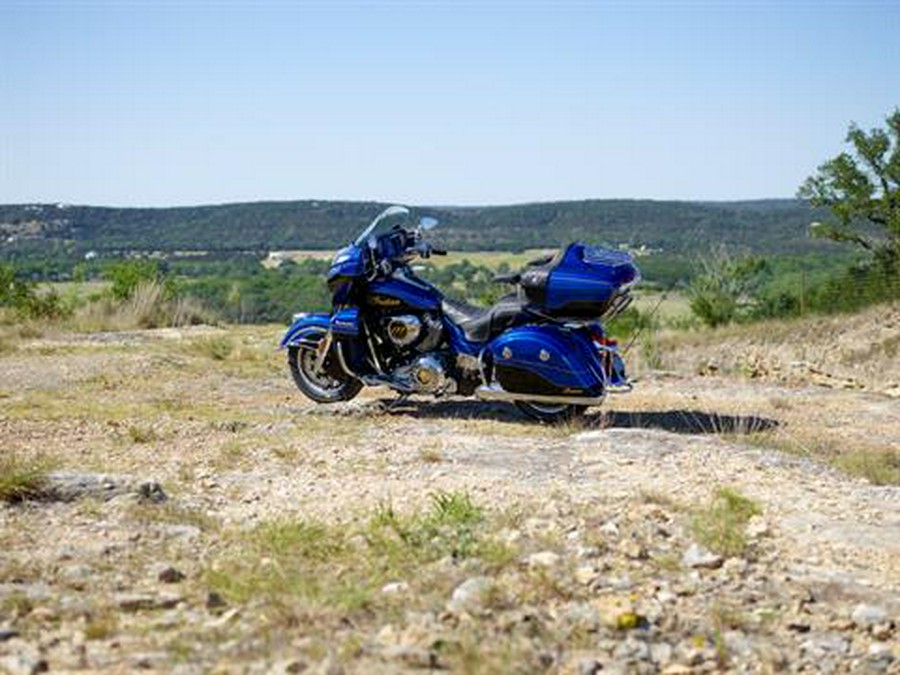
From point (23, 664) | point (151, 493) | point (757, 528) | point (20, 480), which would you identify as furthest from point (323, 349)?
point (23, 664)

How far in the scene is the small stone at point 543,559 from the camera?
5.00 meters

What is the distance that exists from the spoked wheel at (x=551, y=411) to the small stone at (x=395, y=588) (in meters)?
4.38

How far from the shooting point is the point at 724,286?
2956 centimetres

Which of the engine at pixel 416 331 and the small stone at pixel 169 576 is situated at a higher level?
the engine at pixel 416 331

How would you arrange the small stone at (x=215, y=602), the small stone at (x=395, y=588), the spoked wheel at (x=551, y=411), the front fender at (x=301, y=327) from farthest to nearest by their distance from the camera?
1. the front fender at (x=301, y=327)
2. the spoked wheel at (x=551, y=411)
3. the small stone at (x=395, y=588)
4. the small stone at (x=215, y=602)

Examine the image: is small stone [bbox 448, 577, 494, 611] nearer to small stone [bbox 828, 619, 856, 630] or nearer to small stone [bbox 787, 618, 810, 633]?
small stone [bbox 787, 618, 810, 633]

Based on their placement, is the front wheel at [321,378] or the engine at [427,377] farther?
the front wheel at [321,378]

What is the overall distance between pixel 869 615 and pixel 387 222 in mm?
5973

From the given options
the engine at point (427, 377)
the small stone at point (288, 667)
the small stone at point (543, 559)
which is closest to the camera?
the small stone at point (288, 667)

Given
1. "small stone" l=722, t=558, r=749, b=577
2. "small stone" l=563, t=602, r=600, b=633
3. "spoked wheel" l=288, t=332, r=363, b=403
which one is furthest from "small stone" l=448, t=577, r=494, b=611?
"spoked wheel" l=288, t=332, r=363, b=403

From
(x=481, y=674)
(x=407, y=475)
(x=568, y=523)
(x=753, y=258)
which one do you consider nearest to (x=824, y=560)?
(x=568, y=523)

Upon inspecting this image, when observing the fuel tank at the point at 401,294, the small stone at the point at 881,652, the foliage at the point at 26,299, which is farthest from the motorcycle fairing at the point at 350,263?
the foliage at the point at 26,299

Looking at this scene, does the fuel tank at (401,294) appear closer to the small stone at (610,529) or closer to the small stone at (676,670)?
the small stone at (610,529)

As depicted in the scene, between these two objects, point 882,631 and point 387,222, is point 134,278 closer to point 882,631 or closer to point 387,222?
point 387,222
